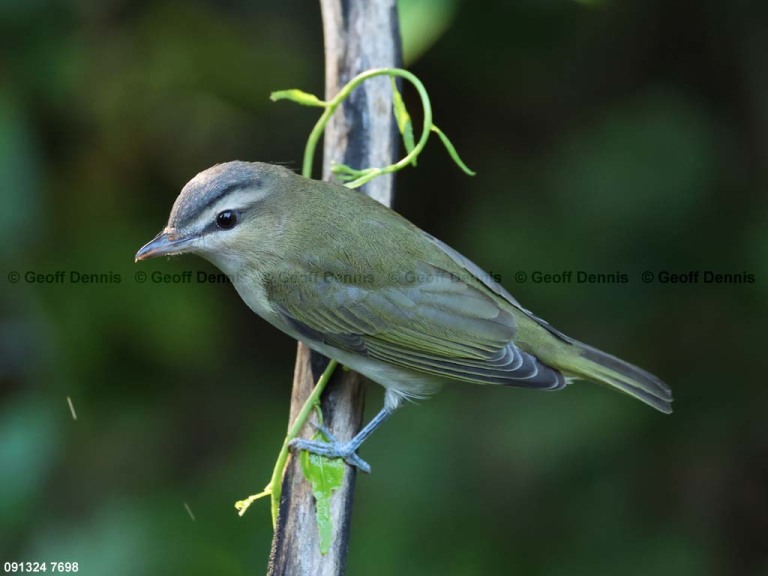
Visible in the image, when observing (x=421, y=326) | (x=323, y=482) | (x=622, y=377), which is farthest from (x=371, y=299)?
(x=622, y=377)

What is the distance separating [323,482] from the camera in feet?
9.01

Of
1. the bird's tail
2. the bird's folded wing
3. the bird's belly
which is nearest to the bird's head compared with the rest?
the bird's folded wing

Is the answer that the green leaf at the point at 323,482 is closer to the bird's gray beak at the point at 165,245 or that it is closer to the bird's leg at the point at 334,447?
the bird's leg at the point at 334,447

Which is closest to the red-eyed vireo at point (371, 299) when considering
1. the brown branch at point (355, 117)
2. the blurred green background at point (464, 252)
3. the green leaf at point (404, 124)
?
the brown branch at point (355, 117)

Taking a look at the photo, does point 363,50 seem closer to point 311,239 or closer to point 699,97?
point 311,239

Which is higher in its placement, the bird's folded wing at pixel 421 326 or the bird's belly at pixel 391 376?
the bird's folded wing at pixel 421 326

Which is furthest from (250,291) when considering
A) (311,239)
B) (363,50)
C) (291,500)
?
(363,50)

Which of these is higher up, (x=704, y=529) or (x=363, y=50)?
(x=363, y=50)

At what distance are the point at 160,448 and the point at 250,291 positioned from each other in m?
1.23

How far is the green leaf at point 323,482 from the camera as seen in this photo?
103 inches

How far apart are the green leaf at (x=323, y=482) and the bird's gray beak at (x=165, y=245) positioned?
0.77 metres

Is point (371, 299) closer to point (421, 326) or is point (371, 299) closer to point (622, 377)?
point (421, 326)

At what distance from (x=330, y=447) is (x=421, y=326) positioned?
0.56 metres

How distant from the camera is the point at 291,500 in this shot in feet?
9.04
